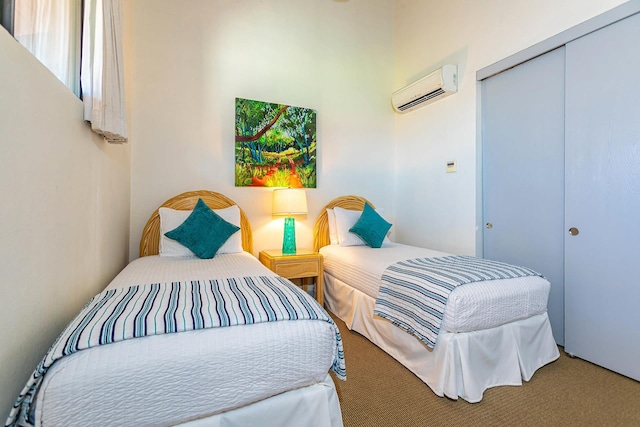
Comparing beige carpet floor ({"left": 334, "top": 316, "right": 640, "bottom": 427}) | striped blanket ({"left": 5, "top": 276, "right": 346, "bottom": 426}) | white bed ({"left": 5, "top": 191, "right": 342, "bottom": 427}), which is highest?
striped blanket ({"left": 5, "top": 276, "right": 346, "bottom": 426})

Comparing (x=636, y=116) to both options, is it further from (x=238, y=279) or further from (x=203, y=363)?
(x=203, y=363)

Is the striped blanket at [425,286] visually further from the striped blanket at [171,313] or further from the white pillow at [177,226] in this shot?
the white pillow at [177,226]

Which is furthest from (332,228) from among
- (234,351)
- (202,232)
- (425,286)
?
(234,351)

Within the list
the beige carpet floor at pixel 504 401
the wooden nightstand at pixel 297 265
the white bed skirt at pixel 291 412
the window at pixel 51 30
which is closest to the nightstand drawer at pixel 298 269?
the wooden nightstand at pixel 297 265

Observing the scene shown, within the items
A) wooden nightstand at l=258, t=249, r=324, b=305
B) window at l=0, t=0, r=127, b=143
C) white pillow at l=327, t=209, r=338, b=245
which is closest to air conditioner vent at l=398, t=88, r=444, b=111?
white pillow at l=327, t=209, r=338, b=245

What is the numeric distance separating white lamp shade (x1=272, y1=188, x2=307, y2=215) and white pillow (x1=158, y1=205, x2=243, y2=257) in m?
0.42

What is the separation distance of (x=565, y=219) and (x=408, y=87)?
2170 millimetres

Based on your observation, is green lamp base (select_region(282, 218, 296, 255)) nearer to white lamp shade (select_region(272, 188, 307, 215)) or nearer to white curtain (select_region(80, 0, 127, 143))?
white lamp shade (select_region(272, 188, 307, 215))

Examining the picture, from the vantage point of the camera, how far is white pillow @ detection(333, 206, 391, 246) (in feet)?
10.8

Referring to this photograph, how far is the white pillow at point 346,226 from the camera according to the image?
330 centimetres

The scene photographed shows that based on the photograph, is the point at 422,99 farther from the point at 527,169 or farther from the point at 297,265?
the point at 297,265

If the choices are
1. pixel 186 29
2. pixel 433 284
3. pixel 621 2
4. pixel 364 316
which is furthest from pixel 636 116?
pixel 186 29

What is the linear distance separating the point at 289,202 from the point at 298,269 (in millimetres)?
696

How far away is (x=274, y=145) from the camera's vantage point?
3354mm
